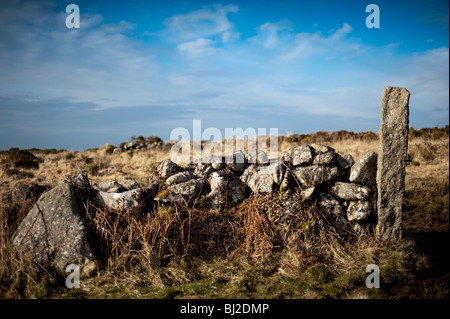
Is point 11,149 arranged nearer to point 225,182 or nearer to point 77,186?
point 77,186

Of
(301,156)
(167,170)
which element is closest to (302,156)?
(301,156)

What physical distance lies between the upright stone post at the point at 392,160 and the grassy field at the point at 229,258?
0.40 meters

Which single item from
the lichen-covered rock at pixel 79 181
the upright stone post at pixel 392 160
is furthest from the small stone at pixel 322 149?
the lichen-covered rock at pixel 79 181

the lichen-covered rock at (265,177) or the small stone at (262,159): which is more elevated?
the small stone at (262,159)

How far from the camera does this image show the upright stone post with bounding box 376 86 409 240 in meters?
5.89

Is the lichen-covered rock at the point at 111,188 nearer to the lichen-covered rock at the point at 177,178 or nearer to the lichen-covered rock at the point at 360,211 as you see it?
the lichen-covered rock at the point at 177,178

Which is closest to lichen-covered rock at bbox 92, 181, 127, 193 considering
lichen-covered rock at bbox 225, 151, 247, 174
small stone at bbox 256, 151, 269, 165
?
lichen-covered rock at bbox 225, 151, 247, 174

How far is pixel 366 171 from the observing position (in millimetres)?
6254

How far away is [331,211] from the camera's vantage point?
6.24m

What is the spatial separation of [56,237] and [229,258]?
2.96 metres

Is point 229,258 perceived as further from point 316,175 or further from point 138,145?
point 138,145

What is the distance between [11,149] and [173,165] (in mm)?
11987

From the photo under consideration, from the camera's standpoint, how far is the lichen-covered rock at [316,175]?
251 inches
